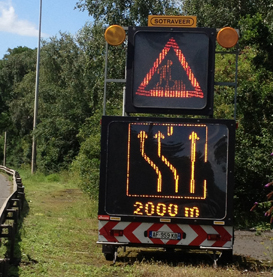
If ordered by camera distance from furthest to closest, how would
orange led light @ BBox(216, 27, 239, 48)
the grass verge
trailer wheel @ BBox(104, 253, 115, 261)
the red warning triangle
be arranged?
trailer wheel @ BBox(104, 253, 115, 261), orange led light @ BBox(216, 27, 239, 48), the red warning triangle, the grass verge

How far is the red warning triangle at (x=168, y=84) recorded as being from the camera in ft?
28.6

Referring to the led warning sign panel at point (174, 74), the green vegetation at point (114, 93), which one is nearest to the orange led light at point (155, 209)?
the led warning sign panel at point (174, 74)

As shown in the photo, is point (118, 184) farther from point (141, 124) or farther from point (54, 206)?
point (54, 206)

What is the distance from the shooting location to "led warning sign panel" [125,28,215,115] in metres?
8.72

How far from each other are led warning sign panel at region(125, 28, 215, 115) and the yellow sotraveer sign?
0.72 feet

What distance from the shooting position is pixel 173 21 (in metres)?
9.07

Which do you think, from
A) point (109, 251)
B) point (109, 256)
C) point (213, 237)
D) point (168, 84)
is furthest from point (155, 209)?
point (168, 84)

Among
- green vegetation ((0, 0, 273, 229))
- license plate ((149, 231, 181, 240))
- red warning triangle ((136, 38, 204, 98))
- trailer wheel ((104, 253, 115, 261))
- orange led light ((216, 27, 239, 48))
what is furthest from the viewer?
green vegetation ((0, 0, 273, 229))

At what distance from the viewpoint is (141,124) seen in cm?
867

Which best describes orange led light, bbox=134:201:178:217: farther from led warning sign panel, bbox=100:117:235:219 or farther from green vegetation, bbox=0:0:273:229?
green vegetation, bbox=0:0:273:229

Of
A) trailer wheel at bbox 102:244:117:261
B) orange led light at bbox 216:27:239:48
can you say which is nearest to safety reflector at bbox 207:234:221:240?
trailer wheel at bbox 102:244:117:261

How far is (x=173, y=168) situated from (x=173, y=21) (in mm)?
2359

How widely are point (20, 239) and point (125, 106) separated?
3499 millimetres

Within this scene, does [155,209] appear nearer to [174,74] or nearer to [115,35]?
[174,74]
